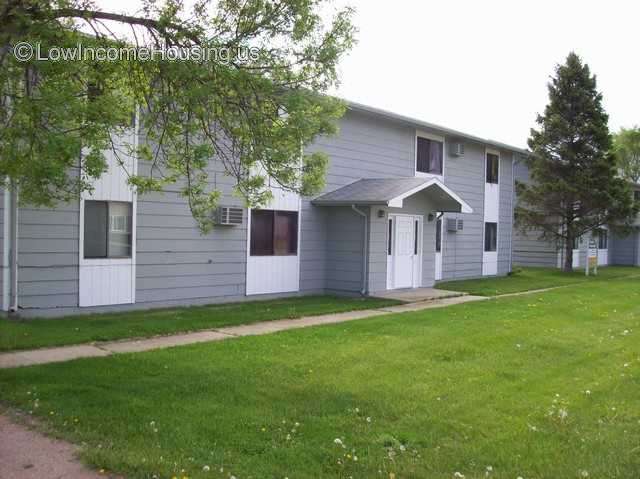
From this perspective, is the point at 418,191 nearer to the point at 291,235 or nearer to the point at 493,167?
the point at 291,235

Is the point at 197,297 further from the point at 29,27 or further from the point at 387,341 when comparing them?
the point at 29,27

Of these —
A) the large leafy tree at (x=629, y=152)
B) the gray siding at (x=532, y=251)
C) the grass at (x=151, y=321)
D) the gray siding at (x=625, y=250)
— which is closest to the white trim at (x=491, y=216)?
the gray siding at (x=532, y=251)

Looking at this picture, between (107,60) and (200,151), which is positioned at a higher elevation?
(107,60)

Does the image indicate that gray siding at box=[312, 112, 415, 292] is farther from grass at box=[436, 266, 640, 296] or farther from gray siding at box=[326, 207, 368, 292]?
grass at box=[436, 266, 640, 296]

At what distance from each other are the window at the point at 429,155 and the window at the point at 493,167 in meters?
3.31

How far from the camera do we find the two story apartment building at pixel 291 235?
1045 centimetres

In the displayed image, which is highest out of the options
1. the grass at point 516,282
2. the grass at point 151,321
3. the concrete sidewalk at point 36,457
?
the grass at point 516,282

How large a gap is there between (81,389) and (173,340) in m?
2.91

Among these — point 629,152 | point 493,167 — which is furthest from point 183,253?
point 629,152

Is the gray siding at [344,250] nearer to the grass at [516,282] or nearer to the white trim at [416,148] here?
the grass at [516,282]

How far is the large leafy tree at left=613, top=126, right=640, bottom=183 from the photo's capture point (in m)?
43.8

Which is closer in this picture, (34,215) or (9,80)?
(9,80)

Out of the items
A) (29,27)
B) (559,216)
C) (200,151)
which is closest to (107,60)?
(29,27)

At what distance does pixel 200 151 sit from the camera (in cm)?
633
